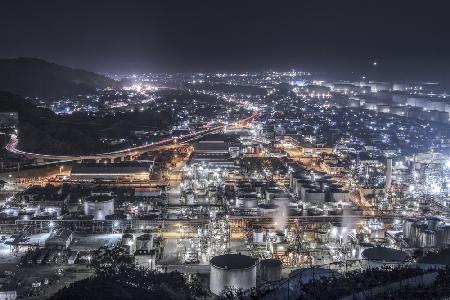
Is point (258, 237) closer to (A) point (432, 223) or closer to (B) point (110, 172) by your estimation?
(A) point (432, 223)

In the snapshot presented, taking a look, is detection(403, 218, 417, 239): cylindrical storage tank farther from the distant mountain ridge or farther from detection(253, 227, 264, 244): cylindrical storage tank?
the distant mountain ridge

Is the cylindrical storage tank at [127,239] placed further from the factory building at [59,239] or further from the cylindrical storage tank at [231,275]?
the cylindrical storage tank at [231,275]

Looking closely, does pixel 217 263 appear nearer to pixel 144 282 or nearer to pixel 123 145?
pixel 144 282

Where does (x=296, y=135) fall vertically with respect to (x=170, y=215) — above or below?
above

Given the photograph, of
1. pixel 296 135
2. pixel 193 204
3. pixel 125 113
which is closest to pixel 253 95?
pixel 125 113

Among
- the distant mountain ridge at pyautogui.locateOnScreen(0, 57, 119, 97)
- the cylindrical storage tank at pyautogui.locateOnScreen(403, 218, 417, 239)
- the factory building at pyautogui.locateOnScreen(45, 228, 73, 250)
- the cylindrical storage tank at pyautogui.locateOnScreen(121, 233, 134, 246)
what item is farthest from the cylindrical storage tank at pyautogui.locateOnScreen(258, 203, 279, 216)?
the distant mountain ridge at pyautogui.locateOnScreen(0, 57, 119, 97)

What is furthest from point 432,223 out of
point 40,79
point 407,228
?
point 40,79
